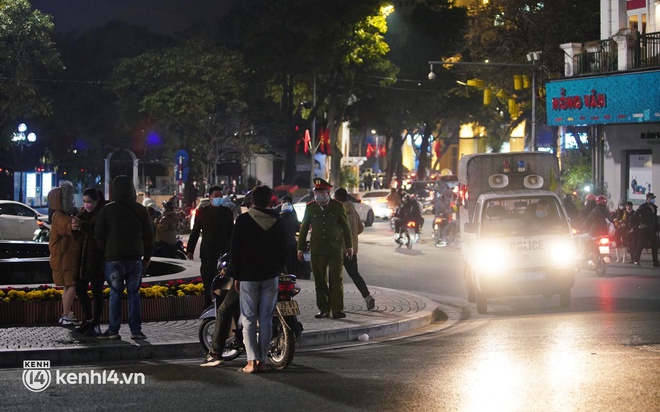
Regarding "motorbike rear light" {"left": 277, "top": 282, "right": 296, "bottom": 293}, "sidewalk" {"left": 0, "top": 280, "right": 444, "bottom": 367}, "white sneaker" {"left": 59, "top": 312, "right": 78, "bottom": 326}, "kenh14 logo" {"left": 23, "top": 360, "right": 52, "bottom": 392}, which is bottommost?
"kenh14 logo" {"left": 23, "top": 360, "right": 52, "bottom": 392}

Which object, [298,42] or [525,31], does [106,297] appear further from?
[298,42]

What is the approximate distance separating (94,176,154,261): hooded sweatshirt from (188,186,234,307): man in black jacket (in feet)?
6.30

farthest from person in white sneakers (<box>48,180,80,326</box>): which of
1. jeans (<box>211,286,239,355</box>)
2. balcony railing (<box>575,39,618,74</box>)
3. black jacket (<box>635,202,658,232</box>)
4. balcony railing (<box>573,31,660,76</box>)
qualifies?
balcony railing (<box>575,39,618,74</box>)

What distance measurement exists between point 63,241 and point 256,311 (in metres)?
3.60

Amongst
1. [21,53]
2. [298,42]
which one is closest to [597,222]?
[21,53]

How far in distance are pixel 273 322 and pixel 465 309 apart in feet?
24.7

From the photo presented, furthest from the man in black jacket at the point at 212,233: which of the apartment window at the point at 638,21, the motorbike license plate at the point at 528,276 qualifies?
the apartment window at the point at 638,21

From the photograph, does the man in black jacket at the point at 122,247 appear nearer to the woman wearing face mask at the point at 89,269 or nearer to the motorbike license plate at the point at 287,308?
the woman wearing face mask at the point at 89,269

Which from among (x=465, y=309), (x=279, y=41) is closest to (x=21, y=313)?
(x=465, y=309)

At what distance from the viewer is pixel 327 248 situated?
48.5 ft

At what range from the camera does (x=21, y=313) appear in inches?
530

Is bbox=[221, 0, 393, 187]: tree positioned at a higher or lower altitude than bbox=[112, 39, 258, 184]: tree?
higher

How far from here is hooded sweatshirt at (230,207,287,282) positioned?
10.4 m

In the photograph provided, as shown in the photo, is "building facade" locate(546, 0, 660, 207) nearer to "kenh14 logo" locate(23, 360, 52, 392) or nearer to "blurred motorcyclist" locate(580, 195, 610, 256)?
"blurred motorcyclist" locate(580, 195, 610, 256)
